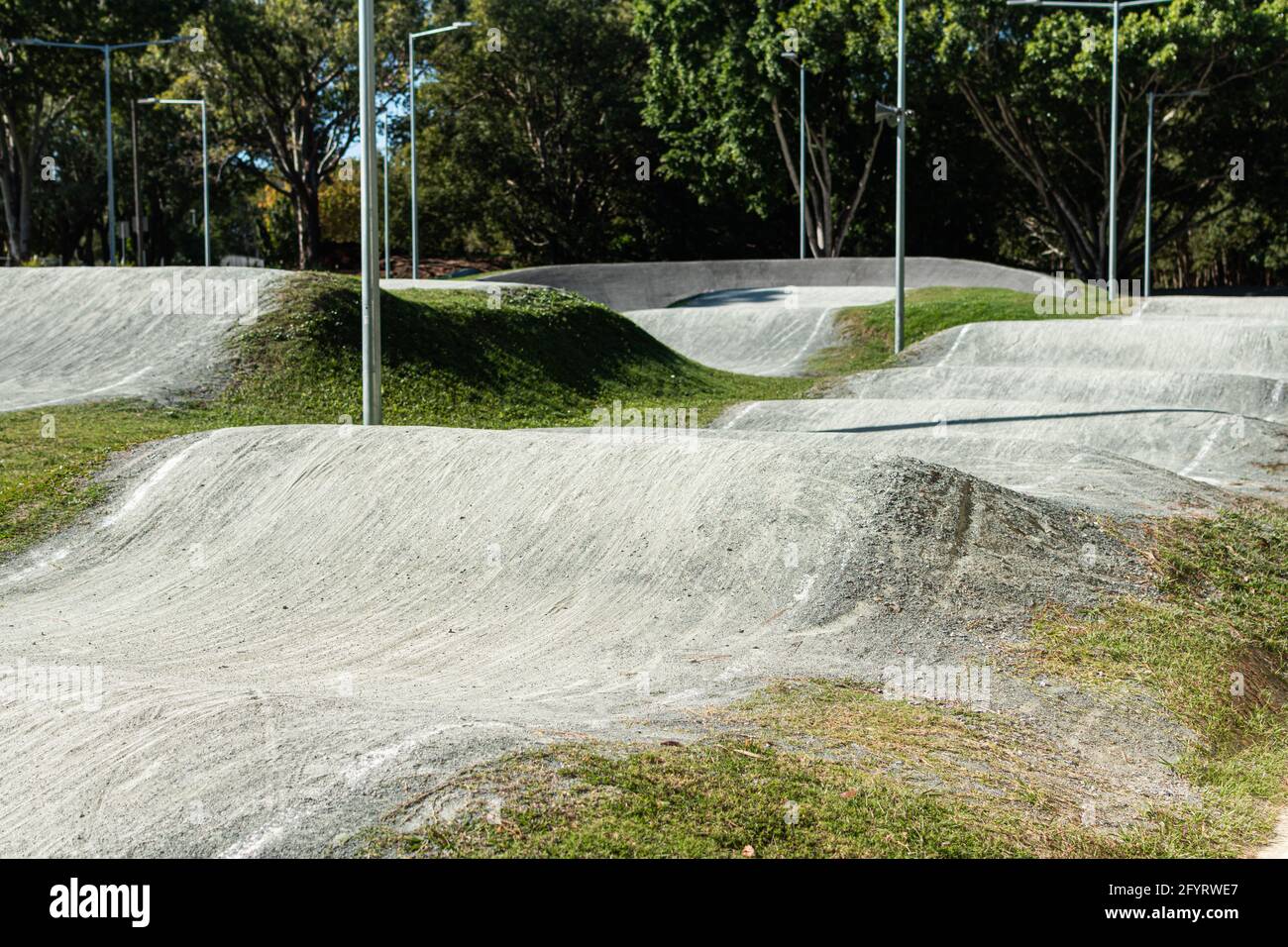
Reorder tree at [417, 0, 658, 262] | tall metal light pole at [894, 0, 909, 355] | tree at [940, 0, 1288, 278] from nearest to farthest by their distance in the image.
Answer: tall metal light pole at [894, 0, 909, 355] < tree at [940, 0, 1288, 278] < tree at [417, 0, 658, 262]

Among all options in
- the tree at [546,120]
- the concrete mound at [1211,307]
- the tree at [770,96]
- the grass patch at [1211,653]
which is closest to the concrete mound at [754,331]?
the concrete mound at [1211,307]

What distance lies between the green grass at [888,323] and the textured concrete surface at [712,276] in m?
7.40

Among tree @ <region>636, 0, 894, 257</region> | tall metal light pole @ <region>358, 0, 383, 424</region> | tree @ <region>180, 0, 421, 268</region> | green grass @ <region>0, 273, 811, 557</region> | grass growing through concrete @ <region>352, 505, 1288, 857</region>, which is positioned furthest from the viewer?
tree @ <region>180, 0, 421, 268</region>

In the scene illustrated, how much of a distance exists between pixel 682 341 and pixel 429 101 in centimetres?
2717

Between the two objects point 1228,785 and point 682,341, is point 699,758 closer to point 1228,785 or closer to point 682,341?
point 1228,785

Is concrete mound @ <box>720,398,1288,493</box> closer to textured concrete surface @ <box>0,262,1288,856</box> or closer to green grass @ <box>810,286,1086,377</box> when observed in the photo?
textured concrete surface @ <box>0,262,1288,856</box>

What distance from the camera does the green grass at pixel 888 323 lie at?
29297mm

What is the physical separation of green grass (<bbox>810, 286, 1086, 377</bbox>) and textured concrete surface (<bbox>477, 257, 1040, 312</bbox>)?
291 inches

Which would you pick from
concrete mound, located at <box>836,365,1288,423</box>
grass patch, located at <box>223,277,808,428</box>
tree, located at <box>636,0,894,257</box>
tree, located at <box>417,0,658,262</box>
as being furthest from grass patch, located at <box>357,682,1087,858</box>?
tree, located at <box>417,0,658,262</box>

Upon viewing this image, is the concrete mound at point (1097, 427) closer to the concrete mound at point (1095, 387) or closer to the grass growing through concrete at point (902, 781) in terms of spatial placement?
the concrete mound at point (1095, 387)

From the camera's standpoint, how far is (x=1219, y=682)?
379 inches

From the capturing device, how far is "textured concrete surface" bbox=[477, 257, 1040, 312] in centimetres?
4147

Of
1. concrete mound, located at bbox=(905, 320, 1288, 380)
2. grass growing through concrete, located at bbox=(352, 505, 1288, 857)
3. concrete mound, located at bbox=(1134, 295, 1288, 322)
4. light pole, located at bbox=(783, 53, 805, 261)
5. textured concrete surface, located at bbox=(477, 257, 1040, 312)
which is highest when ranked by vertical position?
light pole, located at bbox=(783, 53, 805, 261)

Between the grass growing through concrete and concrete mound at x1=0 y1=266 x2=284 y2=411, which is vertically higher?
concrete mound at x1=0 y1=266 x2=284 y2=411
